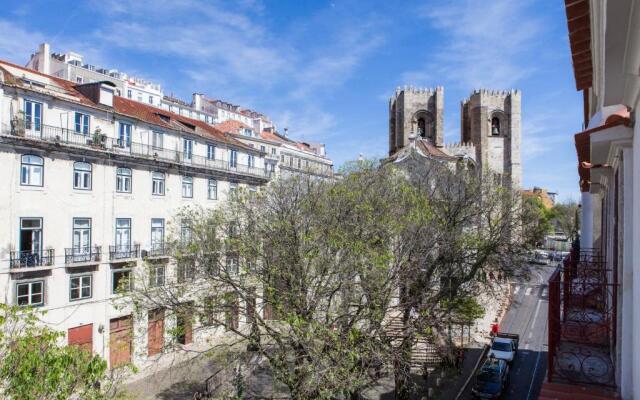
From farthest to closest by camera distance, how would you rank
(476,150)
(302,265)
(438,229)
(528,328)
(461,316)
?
(476,150), (528,328), (461,316), (438,229), (302,265)

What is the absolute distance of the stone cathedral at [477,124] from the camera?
52.6 m

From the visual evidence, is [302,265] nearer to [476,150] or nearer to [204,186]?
[204,186]

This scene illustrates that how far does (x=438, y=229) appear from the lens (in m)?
19.6

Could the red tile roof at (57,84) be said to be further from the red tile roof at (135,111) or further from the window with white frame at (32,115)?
the window with white frame at (32,115)

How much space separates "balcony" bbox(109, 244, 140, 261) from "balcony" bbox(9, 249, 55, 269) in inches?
119

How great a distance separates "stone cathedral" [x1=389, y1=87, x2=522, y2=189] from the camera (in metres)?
52.6

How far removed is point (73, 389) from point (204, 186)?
2250 centimetres

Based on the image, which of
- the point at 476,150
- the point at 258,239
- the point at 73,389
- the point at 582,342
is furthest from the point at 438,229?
the point at 476,150

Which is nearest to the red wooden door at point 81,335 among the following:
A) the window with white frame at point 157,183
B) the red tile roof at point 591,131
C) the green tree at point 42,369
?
the window with white frame at point 157,183

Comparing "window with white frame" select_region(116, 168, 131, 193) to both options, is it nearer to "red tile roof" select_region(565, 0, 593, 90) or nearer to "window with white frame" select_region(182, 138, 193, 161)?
"window with white frame" select_region(182, 138, 193, 161)

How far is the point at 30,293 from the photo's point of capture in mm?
20375

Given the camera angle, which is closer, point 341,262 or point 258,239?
point 341,262

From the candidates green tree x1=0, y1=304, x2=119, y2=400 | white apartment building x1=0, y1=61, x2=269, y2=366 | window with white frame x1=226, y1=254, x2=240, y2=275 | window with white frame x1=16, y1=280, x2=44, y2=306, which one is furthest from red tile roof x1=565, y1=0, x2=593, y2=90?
window with white frame x1=16, y1=280, x2=44, y2=306

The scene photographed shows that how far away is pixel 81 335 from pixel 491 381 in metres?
19.0
